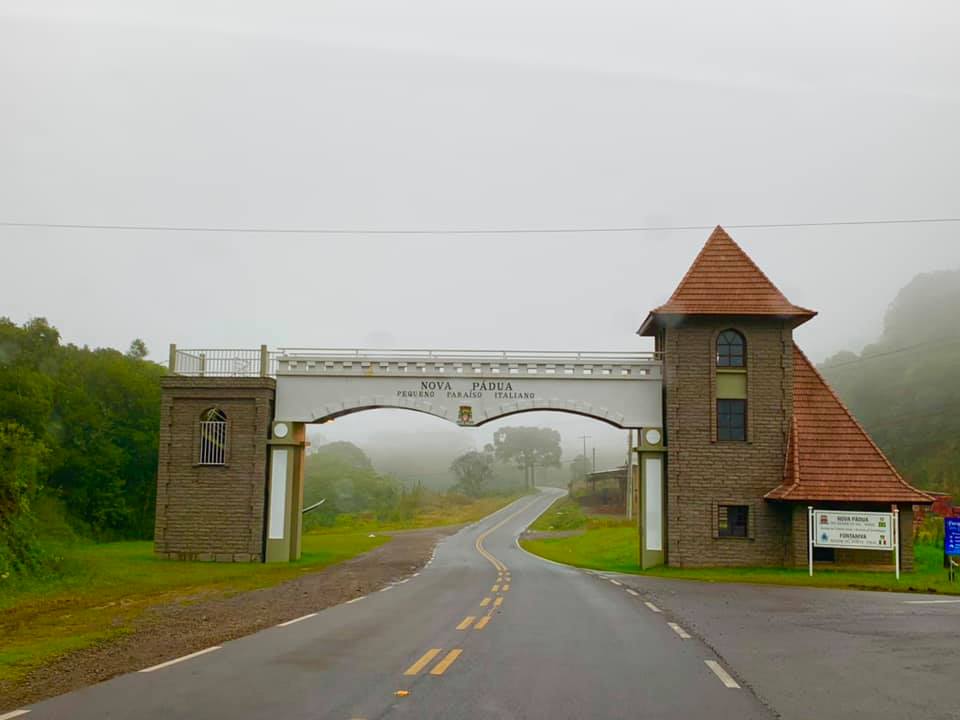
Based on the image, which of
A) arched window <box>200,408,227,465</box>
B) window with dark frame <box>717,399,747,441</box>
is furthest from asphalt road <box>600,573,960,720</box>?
arched window <box>200,408,227,465</box>

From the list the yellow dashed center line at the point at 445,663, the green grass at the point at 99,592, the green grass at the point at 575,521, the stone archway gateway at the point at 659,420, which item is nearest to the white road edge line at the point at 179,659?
the green grass at the point at 99,592

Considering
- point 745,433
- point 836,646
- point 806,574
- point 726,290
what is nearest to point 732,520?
point 745,433

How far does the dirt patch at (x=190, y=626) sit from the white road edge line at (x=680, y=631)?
6.47 metres

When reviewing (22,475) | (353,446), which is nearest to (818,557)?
(22,475)

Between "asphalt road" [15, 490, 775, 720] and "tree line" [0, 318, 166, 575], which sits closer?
"asphalt road" [15, 490, 775, 720]

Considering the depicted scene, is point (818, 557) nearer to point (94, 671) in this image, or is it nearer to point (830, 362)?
point (94, 671)

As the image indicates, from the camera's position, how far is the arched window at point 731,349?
3197 cm

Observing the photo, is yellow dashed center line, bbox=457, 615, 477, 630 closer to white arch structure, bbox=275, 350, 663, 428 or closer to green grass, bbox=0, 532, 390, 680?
green grass, bbox=0, 532, 390, 680

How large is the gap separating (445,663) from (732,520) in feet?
72.3

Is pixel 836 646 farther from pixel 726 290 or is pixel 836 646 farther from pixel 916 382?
pixel 916 382

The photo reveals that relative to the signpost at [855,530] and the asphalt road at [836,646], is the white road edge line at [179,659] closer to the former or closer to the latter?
the asphalt road at [836,646]

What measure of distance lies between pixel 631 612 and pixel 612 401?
15.5 metres

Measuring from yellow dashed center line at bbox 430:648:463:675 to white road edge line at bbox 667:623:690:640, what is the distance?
3.56 metres

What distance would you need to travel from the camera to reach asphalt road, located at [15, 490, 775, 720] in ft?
27.8
